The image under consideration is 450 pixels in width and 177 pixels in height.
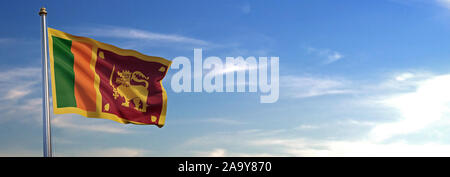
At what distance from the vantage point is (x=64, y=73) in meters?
16.0

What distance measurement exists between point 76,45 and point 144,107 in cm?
338

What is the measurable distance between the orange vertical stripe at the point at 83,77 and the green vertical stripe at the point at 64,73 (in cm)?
16

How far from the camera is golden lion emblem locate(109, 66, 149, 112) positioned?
1778 cm

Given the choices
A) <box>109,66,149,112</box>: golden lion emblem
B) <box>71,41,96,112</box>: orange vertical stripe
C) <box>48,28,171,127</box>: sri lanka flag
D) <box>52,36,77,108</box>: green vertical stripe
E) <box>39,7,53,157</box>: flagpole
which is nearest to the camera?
<box>39,7,53,157</box>: flagpole

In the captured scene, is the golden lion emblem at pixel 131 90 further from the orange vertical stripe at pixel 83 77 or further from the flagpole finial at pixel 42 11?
the flagpole finial at pixel 42 11

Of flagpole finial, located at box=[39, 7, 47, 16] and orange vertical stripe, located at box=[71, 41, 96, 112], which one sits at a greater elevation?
flagpole finial, located at box=[39, 7, 47, 16]

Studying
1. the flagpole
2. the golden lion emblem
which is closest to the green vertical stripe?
the flagpole

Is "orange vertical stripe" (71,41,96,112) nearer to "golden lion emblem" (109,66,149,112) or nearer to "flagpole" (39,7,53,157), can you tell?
"golden lion emblem" (109,66,149,112)

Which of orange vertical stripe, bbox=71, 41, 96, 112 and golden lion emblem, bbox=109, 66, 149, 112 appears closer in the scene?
orange vertical stripe, bbox=71, 41, 96, 112

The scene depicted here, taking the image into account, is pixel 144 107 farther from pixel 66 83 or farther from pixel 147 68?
pixel 66 83

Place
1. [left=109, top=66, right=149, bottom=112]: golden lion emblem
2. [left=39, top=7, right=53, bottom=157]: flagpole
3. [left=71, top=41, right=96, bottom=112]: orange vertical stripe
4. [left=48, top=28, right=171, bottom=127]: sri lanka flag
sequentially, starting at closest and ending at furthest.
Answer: [left=39, top=7, right=53, bottom=157]: flagpole
[left=48, top=28, right=171, bottom=127]: sri lanka flag
[left=71, top=41, right=96, bottom=112]: orange vertical stripe
[left=109, top=66, right=149, bottom=112]: golden lion emblem

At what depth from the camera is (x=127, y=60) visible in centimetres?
1830
